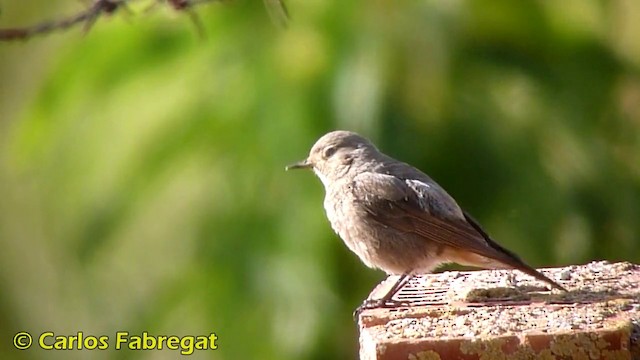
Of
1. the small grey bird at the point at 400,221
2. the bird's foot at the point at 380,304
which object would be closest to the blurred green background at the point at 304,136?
the small grey bird at the point at 400,221

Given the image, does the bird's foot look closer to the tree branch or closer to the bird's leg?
the bird's leg

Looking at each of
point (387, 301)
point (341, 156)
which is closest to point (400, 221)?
point (341, 156)

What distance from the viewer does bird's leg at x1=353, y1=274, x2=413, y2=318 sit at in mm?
4458

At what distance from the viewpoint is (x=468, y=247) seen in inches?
199

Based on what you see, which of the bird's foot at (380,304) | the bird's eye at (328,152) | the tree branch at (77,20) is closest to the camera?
the tree branch at (77,20)

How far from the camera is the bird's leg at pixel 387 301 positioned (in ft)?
14.6

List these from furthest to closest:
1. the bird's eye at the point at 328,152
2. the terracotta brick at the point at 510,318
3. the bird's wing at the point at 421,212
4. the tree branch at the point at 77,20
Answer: the bird's eye at the point at 328,152, the bird's wing at the point at 421,212, the terracotta brick at the point at 510,318, the tree branch at the point at 77,20

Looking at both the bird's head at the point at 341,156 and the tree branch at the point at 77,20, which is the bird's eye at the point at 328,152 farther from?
the tree branch at the point at 77,20

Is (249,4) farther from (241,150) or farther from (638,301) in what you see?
(638,301)

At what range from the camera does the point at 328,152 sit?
5965 mm

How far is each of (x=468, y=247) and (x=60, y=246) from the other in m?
5.74

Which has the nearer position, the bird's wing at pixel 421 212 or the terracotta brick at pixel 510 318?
the terracotta brick at pixel 510 318

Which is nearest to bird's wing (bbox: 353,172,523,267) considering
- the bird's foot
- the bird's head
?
the bird's head

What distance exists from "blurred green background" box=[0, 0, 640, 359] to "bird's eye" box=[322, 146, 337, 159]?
5.77 feet
